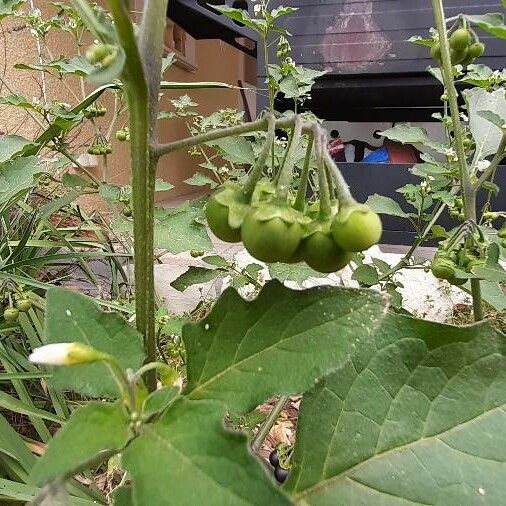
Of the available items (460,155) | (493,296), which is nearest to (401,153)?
(493,296)

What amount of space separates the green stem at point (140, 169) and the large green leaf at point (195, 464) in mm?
76

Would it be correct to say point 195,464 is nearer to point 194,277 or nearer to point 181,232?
point 181,232

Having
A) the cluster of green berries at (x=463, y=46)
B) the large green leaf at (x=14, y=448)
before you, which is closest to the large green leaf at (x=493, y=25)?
the cluster of green berries at (x=463, y=46)

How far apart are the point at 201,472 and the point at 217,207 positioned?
0.56 ft

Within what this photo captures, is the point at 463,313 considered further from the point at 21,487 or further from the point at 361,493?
the point at 361,493

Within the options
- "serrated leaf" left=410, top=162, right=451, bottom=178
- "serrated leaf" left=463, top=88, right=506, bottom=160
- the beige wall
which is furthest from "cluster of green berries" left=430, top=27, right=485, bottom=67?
the beige wall

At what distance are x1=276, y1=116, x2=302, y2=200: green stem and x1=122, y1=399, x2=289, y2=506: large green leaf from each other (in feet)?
0.44

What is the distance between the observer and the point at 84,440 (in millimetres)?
316

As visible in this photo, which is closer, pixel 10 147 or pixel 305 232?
pixel 305 232

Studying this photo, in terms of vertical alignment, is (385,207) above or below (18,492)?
above

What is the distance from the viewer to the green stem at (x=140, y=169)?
12.0 inches

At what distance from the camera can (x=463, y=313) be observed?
1746 millimetres

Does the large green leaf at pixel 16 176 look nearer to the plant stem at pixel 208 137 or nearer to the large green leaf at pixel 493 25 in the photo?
the plant stem at pixel 208 137

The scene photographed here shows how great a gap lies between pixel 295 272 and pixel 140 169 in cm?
61
